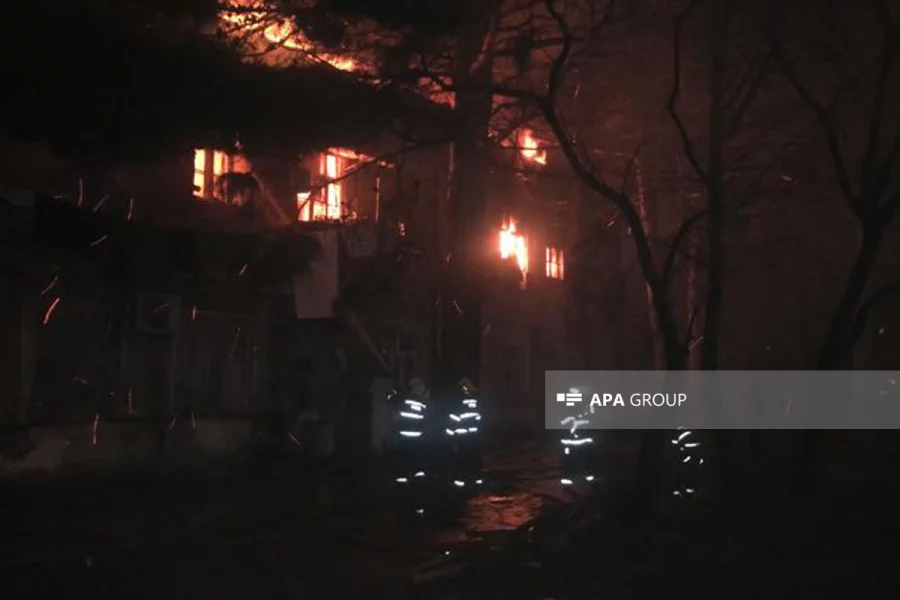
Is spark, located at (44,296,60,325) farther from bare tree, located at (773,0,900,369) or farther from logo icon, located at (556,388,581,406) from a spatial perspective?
bare tree, located at (773,0,900,369)

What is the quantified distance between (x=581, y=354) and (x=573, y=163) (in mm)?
19595

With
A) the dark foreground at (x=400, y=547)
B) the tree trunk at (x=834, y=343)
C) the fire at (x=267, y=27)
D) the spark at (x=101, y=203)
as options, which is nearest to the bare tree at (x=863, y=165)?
the tree trunk at (x=834, y=343)

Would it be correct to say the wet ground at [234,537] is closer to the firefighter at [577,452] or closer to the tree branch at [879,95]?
the firefighter at [577,452]

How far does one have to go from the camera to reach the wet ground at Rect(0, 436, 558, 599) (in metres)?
9.35

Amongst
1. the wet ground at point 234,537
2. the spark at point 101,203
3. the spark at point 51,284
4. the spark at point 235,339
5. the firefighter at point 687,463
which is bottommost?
the wet ground at point 234,537

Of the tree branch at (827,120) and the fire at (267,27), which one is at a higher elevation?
the fire at (267,27)

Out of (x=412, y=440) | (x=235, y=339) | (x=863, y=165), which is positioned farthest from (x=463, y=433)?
(x=863, y=165)

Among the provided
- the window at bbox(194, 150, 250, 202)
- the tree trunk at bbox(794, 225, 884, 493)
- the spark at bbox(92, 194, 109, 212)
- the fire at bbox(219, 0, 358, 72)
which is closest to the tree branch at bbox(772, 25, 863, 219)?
the tree trunk at bbox(794, 225, 884, 493)

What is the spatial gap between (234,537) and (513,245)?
16.4 meters

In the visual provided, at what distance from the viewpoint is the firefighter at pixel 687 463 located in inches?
586

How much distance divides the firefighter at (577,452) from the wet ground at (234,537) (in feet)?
2.95

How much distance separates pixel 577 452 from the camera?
17.5 m

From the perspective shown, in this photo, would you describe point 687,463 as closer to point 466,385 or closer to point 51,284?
point 466,385

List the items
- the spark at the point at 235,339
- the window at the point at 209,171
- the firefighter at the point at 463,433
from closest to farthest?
the firefighter at the point at 463,433 → the window at the point at 209,171 → the spark at the point at 235,339
